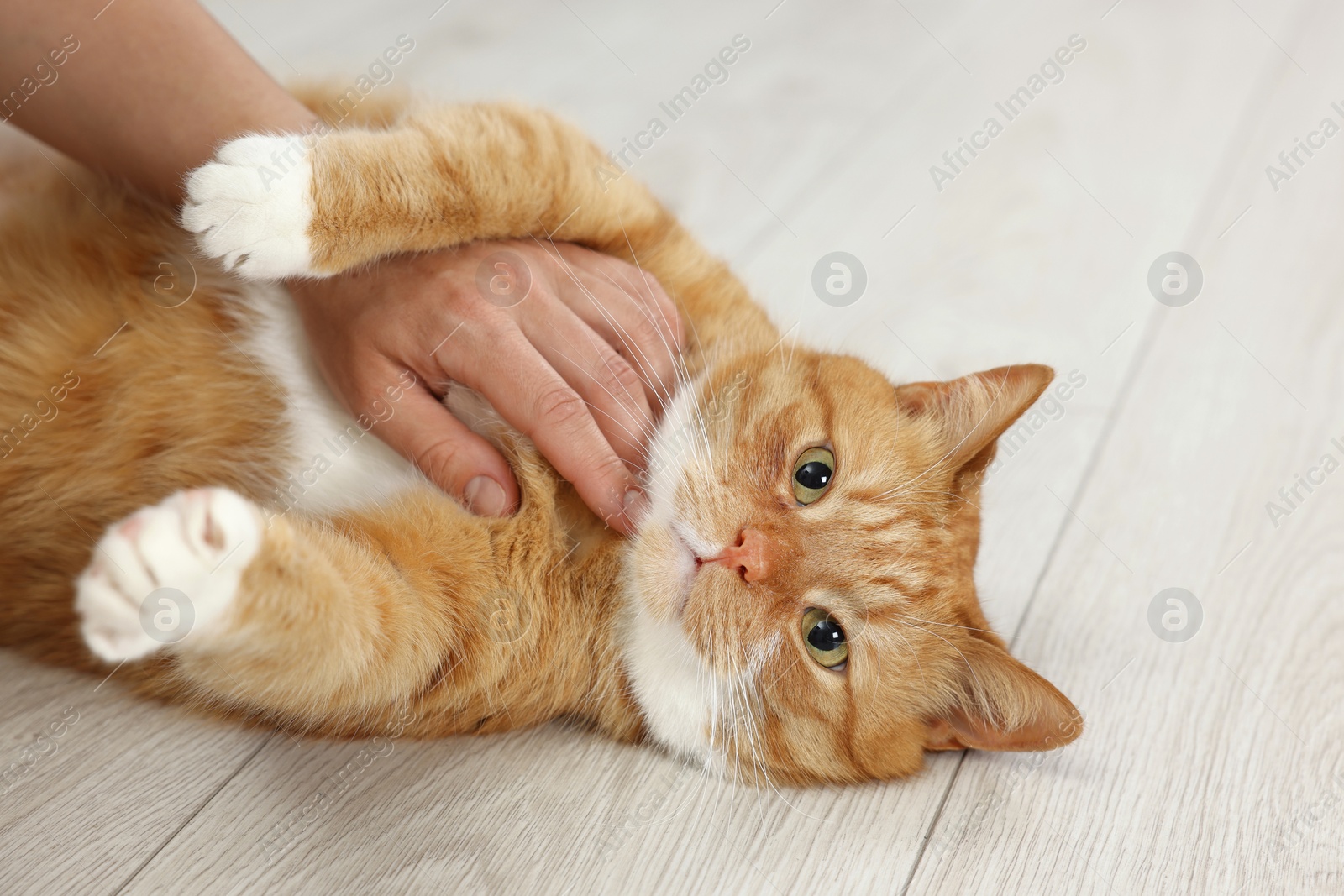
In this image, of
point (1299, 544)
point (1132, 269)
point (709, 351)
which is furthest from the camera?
point (1132, 269)

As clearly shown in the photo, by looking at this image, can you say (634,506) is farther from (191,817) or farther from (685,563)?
(191,817)

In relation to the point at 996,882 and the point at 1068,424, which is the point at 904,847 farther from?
the point at 1068,424

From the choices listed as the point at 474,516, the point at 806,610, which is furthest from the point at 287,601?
the point at 806,610

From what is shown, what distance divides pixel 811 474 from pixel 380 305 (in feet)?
2.41

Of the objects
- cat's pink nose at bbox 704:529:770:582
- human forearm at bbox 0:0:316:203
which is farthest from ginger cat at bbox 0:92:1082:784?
human forearm at bbox 0:0:316:203

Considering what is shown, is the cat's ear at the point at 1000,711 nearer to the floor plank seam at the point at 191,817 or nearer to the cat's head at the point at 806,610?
the cat's head at the point at 806,610

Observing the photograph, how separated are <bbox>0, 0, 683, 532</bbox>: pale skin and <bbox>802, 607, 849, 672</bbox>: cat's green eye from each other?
12.4 inches

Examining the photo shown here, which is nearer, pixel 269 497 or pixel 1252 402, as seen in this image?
pixel 269 497

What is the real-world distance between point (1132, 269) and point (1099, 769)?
5.41ft

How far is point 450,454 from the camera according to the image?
1386mm

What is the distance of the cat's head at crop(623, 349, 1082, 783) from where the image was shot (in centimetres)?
136

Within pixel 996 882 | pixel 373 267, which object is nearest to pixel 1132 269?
pixel 996 882

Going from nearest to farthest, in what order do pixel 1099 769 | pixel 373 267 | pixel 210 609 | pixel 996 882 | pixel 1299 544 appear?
pixel 210 609
pixel 996 882
pixel 1099 769
pixel 373 267
pixel 1299 544

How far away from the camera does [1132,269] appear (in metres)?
2.54
